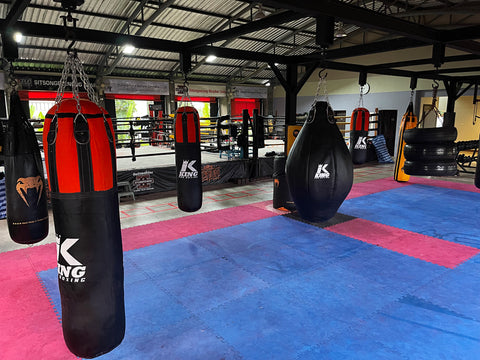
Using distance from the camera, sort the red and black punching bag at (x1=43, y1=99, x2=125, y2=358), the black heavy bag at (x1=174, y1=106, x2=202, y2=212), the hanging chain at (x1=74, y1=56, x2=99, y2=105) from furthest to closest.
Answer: the black heavy bag at (x1=174, y1=106, x2=202, y2=212), the hanging chain at (x1=74, y1=56, x2=99, y2=105), the red and black punching bag at (x1=43, y1=99, x2=125, y2=358)

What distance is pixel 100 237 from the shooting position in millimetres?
1769

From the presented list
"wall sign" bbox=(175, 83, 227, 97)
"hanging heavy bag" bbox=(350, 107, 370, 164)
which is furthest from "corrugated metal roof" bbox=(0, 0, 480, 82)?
"hanging heavy bag" bbox=(350, 107, 370, 164)

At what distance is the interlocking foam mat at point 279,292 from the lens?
2.82 metres

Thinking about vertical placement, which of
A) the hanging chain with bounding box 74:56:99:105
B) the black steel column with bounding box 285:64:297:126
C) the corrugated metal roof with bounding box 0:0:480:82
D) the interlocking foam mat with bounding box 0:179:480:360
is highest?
the corrugated metal roof with bounding box 0:0:480:82

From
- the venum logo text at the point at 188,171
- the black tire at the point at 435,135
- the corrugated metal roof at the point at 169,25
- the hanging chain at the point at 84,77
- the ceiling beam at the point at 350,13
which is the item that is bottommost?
the venum logo text at the point at 188,171

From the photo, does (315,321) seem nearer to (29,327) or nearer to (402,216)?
(29,327)

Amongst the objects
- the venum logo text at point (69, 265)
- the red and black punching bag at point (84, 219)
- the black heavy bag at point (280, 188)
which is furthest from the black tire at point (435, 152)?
the venum logo text at point (69, 265)

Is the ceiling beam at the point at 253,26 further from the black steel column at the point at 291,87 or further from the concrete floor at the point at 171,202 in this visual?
the concrete floor at the point at 171,202

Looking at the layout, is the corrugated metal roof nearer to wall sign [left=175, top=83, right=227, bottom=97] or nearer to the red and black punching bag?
wall sign [left=175, top=83, right=227, bottom=97]

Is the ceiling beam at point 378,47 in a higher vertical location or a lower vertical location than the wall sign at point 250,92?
lower

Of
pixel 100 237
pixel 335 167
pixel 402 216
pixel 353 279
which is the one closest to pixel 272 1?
pixel 335 167

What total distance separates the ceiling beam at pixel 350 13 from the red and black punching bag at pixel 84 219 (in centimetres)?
160

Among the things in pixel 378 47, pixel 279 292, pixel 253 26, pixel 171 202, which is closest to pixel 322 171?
pixel 279 292

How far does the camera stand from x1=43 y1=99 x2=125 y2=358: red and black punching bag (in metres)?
1.71
